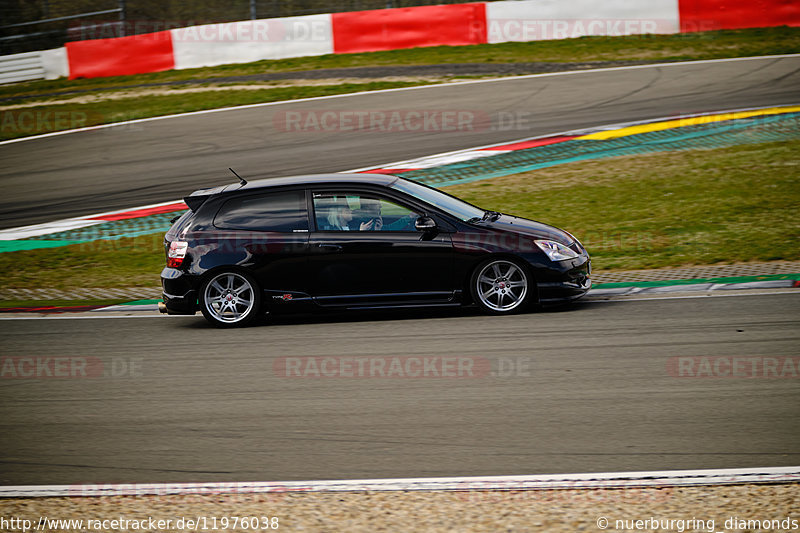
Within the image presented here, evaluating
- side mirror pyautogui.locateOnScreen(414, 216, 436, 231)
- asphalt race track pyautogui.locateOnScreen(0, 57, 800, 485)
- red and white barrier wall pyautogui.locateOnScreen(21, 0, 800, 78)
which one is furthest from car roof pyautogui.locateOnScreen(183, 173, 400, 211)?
red and white barrier wall pyautogui.locateOnScreen(21, 0, 800, 78)

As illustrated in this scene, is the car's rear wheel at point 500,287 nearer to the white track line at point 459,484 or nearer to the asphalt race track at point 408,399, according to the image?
the asphalt race track at point 408,399

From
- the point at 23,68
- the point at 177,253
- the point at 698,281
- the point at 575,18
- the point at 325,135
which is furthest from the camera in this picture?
the point at 23,68

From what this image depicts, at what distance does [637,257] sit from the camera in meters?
11.1

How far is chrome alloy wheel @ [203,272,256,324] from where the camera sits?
361 inches

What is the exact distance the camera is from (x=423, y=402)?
253 inches

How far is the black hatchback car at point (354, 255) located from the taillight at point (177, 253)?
15 mm

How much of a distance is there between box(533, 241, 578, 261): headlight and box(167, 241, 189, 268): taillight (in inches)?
145

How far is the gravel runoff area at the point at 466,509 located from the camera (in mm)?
4363
